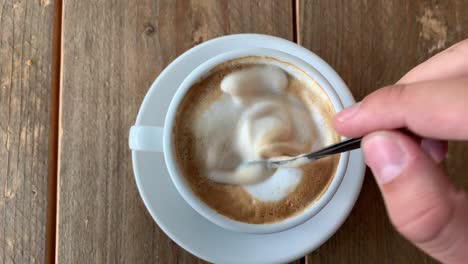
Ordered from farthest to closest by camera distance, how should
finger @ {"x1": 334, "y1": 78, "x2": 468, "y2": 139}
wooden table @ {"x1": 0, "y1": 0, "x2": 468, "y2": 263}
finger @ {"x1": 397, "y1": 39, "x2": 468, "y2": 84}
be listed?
1. wooden table @ {"x1": 0, "y1": 0, "x2": 468, "y2": 263}
2. finger @ {"x1": 397, "y1": 39, "x2": 468, "y2": 84}
3. finger @ {"x1": 334, "y1": 78, "x2": 468, "y2": 139}

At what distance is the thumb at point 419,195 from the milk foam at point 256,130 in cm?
20

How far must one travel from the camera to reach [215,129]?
2.25 ft

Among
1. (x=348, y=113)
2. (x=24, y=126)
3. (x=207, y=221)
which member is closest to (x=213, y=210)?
(x=207, y=221)

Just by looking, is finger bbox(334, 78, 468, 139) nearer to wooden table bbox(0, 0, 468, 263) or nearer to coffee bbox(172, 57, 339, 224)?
coffee bbox(172, 57, 339, 224)

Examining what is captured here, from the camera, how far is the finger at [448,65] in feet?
1.99

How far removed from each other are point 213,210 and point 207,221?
0.06 metres

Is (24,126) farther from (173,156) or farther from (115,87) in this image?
(173,156)

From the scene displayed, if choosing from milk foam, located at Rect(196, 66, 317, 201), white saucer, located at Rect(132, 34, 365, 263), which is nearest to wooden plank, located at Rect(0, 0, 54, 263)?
white saucer, located at Rect(132, 34, 365, 263)

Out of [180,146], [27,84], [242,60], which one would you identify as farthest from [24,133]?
[242,60]

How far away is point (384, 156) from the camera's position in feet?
1.51

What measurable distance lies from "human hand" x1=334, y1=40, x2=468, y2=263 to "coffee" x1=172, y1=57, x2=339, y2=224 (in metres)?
0.17

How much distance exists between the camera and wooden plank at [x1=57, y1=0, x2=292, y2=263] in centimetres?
75

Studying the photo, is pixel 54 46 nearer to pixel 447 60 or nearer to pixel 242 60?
pixel 242 60

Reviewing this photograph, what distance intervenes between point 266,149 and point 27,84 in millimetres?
436
